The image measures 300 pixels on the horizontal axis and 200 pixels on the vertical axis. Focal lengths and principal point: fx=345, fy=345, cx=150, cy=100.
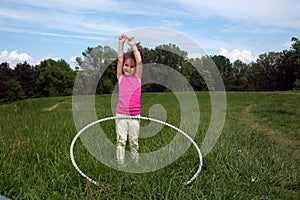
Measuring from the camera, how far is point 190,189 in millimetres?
3729

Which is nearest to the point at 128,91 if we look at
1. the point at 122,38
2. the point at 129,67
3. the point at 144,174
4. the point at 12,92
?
the point at 129,67

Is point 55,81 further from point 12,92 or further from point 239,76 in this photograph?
point 239,76

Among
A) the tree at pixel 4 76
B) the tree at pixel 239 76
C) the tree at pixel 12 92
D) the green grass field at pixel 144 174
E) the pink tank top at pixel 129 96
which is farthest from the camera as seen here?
the tree at pixel 4 76

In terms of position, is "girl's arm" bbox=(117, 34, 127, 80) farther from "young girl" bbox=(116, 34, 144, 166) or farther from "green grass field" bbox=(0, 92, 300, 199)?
"green grass field" bbox=(0, 92, 300, 199)

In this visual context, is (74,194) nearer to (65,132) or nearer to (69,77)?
(65,132)

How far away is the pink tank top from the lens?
4.84 metres

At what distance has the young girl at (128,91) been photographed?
484 centimetres

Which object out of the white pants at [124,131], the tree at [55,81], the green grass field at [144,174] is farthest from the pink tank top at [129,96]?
the tree at [55,81]

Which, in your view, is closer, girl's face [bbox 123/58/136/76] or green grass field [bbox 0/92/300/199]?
green grass field [bbox 0/92/300/199]

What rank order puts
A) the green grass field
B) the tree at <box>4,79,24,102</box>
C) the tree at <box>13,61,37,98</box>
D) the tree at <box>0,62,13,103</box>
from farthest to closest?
the tree at <box>13,61,37,98</box>
the tree at <box>0,62,13,103</box>
the tree at <box>4,79,24,102</box>
the green grass field

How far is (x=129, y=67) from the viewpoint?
489cm

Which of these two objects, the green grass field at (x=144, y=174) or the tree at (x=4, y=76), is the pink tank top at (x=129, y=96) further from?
the tree at (x=4, y=76)

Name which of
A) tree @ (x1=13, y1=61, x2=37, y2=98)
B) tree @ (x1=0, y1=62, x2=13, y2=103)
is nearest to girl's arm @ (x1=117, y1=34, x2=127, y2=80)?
tree @ (x1=13, y1=61, x2=37, y2=98)

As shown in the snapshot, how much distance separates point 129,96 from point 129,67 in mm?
418
